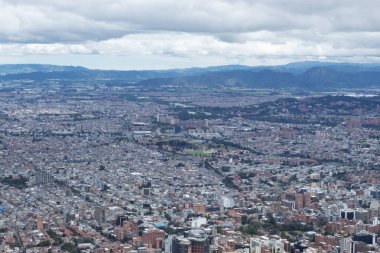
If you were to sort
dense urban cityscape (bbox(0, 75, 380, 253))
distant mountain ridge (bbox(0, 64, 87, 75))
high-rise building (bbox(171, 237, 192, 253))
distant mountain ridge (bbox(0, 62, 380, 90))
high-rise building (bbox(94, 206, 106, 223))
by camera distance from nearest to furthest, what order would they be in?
high-rise building (bbox(171, 237, 192, 253))
dense urban cityscape (bbox(0, 75, 380, 253))
high-rise building (bbox(94, 206, 106, 223))
distant mountain ridge (bbox(0, 62, 380, 90))
distant mountain ridge (bbox(0, 64, 87, 75))

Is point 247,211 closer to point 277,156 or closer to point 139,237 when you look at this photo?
point 139,237

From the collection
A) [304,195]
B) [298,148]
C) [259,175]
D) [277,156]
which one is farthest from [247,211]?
[298,148]

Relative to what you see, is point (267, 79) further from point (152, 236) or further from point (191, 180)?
point (152, 236)

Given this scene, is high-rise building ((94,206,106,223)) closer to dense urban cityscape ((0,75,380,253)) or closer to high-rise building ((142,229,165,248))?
dense urban cityscape ((0,75,380,253))

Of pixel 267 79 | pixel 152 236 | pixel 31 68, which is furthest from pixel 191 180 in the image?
pixel 31 68

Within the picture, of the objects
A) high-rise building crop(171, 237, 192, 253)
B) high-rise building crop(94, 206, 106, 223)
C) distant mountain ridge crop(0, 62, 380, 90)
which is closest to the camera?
high-rise building crop(171, 237, 192, 253)

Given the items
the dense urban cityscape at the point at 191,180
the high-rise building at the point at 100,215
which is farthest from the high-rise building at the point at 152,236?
the high-rise building at the point at 100,215

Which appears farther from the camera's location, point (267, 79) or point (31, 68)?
point (31, 68)

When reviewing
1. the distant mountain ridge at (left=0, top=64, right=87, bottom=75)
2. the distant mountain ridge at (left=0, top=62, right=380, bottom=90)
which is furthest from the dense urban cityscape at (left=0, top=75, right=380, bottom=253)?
the distant mountain ridge at (left=0, top=64, right=87, bottom=75)
